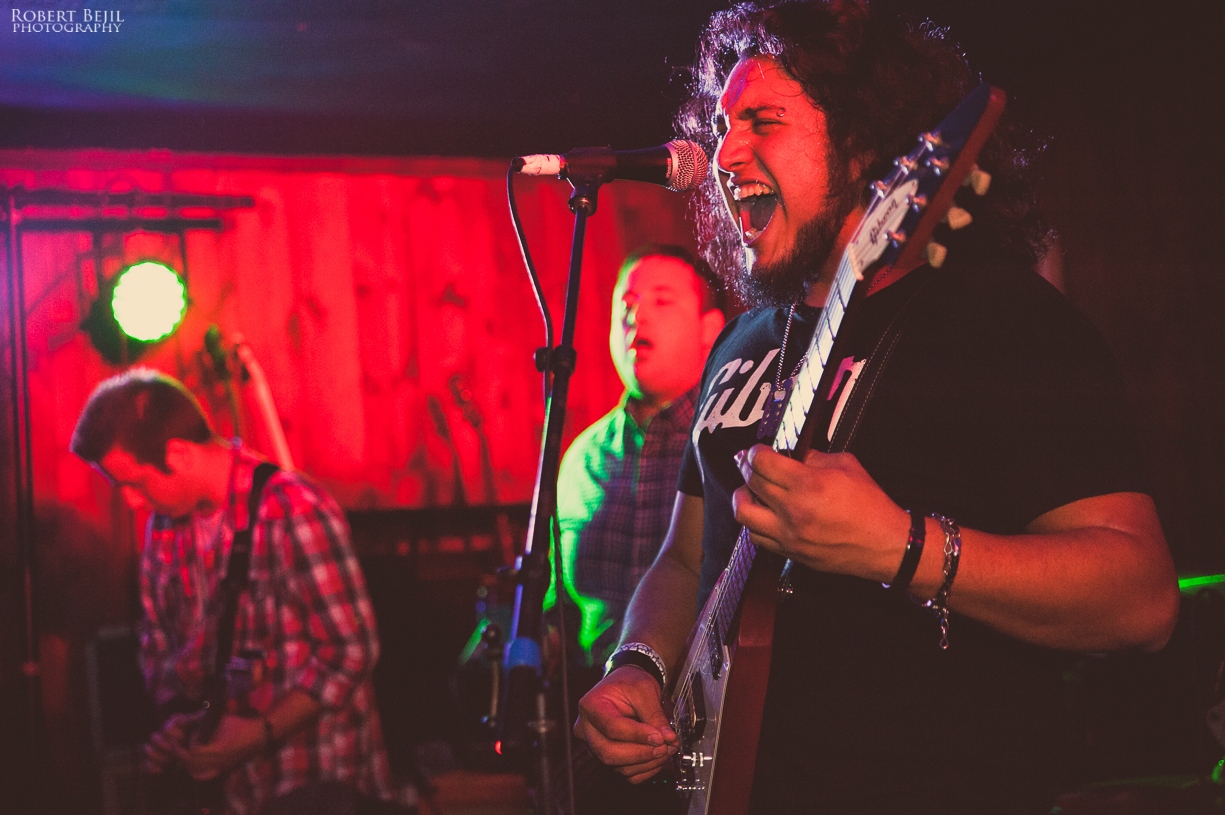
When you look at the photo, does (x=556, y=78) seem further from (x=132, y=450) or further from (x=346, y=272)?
(x=132, y=450)

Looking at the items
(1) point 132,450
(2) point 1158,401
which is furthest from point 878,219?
(2) point 1158,401

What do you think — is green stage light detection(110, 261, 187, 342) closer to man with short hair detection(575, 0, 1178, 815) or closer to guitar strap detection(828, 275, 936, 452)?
man with short hair detection(575, 0, 1178, 815)

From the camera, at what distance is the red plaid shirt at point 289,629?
3.10m

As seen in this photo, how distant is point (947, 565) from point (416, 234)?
5332 mm

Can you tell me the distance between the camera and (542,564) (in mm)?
1626

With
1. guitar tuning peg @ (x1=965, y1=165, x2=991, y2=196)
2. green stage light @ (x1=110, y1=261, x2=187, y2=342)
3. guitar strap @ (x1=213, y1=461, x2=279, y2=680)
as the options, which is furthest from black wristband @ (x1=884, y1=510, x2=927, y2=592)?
green stage light @ (x1=110, y1=261, x2=187, y2=342)

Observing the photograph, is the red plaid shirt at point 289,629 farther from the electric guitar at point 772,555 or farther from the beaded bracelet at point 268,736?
the electric guitar at point 772,555

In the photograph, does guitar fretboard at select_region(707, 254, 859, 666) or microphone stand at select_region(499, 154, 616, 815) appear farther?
microphone stand at select_region(499, 154, 616, 815)

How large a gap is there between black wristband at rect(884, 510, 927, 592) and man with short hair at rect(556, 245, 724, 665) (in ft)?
6.61

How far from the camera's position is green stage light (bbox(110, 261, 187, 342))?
542cm

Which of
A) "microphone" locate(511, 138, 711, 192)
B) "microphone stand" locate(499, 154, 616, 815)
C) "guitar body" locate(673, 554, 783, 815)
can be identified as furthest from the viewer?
"microphone" locate(511, 138, 711, 192)

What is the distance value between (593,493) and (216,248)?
3.53 meters

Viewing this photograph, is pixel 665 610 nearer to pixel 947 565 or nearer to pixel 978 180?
pixel 947 565

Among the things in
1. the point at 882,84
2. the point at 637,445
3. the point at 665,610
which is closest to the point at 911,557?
the point at 665,610
